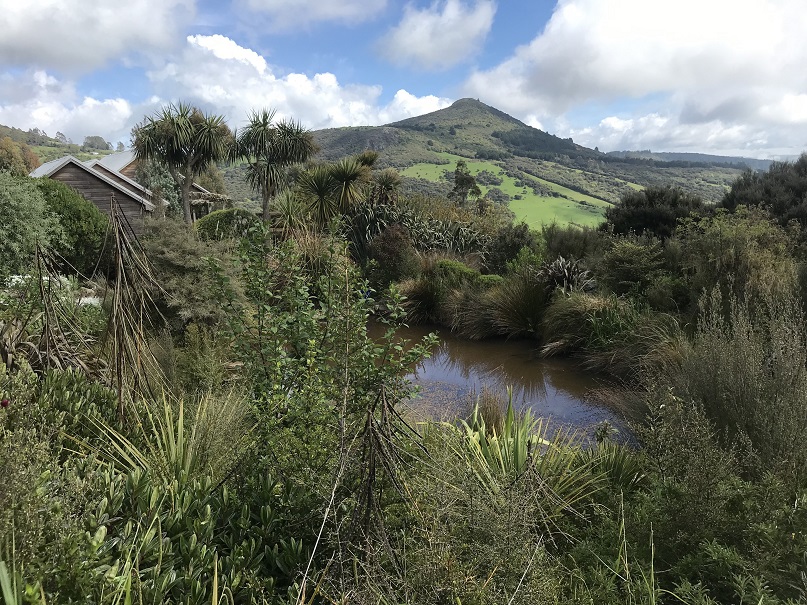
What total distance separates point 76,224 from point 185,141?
1064 centimetres

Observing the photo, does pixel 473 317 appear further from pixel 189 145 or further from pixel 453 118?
pixel 453 118

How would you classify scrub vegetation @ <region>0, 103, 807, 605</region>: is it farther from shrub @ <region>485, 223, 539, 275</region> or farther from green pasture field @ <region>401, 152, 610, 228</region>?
green pasture field @ <region>401, 152, 610, 228</region>

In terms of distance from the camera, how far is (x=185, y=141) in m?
21.2

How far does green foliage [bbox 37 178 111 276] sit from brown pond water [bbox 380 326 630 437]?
353 inches

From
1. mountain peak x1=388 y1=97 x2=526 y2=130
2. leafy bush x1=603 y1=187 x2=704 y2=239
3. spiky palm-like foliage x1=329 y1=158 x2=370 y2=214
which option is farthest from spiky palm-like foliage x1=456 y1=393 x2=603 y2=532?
mountain peak x1=388 y1=97 x2=526 y2=130

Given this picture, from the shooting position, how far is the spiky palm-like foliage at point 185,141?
2091 centimetres

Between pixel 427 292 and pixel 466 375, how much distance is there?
4.27 metres

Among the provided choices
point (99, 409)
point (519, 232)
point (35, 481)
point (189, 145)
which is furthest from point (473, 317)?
point (189, 145)

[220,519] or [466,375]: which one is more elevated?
[220,519]

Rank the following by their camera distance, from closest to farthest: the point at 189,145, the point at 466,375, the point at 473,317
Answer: the point at 466,375 → the point at 473,317 → the point at 189,145

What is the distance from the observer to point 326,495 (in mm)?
1913

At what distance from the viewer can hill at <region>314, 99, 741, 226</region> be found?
41.6 metres

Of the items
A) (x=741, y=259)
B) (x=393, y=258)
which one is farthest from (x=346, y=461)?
(x=393, y=258)

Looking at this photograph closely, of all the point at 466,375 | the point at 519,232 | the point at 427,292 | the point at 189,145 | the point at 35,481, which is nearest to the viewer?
the point at 35,481
